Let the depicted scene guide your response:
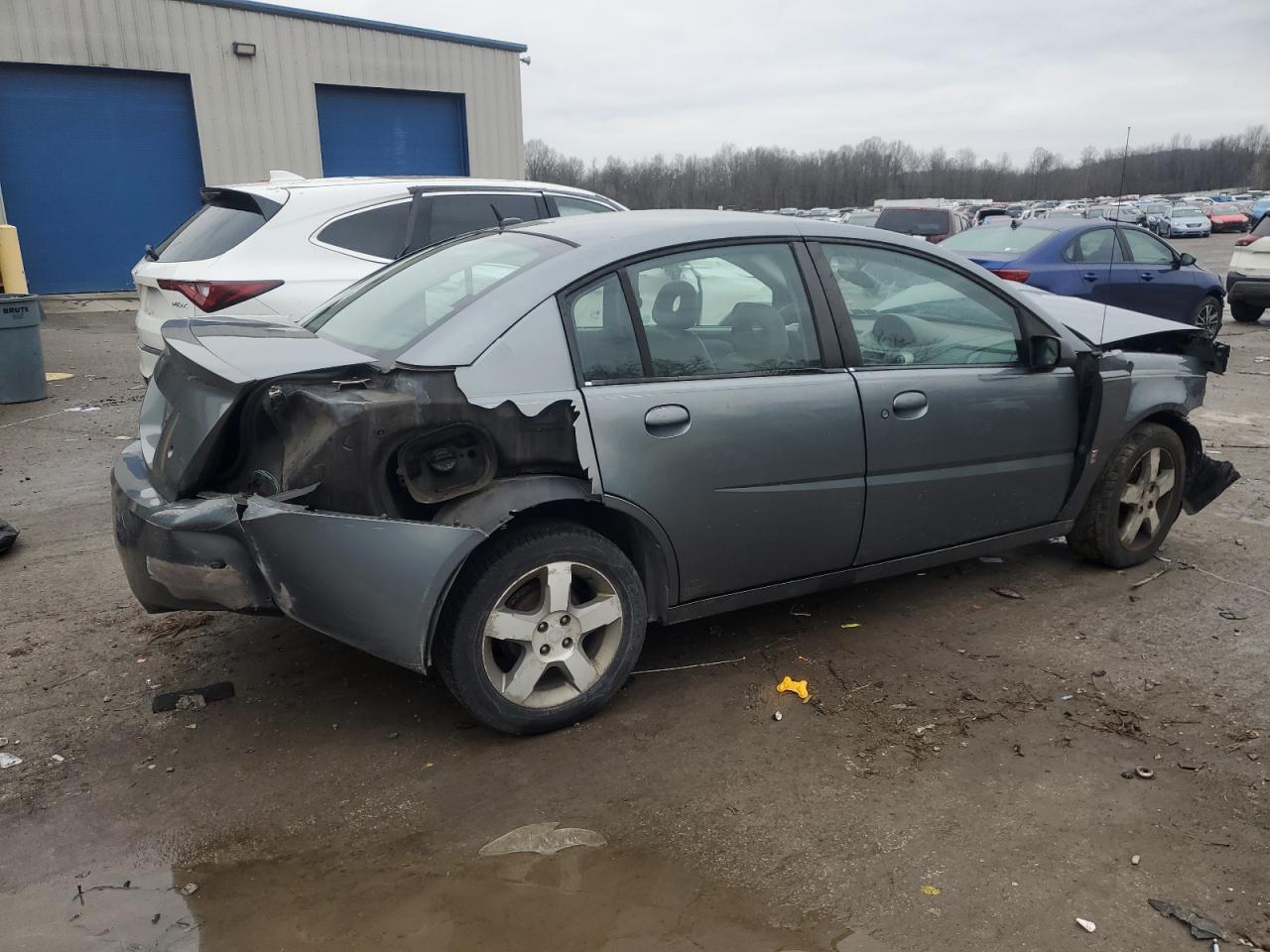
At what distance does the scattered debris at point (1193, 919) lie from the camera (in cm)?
253

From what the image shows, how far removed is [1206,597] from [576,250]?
3.41m

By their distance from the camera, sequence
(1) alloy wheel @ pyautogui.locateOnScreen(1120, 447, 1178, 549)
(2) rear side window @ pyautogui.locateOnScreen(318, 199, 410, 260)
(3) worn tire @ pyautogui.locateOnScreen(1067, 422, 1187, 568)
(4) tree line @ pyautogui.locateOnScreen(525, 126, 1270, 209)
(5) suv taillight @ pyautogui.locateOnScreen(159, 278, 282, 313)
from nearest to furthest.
Answer: (3) worn tire @ pyautogui.locateOnScreen(1067, 422, 1187, 568)
(1) alloy wheel @ pyautogui.locateOnScreen(1120, 447, 1178, 549)
(5) suv taillight @ pyautogui.locateOnScreen(159, 278, 282, 313)
(2) rear side window @ pyautogui.locateOnScreen(318, 199, 410, 260)
(4) tree line @ pyautogui.locateOnScreen(525, 126, 1270, 209)

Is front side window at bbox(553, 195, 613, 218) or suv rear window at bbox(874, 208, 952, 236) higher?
front side window at bbox(553, 195, 613, 218)

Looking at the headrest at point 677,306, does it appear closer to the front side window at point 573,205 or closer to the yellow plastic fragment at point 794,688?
the yellow plastic fragment at point 794,688

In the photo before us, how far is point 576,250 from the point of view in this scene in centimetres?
358

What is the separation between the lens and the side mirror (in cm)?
440

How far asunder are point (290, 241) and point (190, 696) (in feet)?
12.1

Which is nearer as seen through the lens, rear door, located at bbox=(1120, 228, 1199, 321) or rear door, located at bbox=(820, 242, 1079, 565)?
rear door, located at bbox=(820, 242, 1079, 565)

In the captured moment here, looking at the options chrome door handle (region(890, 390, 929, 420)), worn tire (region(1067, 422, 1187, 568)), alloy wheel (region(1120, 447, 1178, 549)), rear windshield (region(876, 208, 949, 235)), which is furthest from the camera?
rear windshield (region(876, 208, 949, 235))

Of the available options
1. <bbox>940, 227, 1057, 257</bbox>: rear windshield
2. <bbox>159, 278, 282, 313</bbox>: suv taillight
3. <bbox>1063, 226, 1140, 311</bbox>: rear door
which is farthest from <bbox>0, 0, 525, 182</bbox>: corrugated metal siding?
<bbox>1063, 226, 1140, 311</bbox>: rear door

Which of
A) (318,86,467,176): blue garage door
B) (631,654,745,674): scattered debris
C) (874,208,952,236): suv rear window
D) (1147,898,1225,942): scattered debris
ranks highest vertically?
(318,86,467,176): blue garage door

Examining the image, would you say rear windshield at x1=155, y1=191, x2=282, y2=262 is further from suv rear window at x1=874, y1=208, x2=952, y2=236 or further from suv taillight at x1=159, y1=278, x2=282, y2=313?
suv rear window at x1=874, y1=208, x2=952, y2=236

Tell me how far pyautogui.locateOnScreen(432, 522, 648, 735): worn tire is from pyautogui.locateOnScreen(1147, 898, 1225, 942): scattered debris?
177 cm

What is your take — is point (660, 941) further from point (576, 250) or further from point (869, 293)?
point (869, 293)
